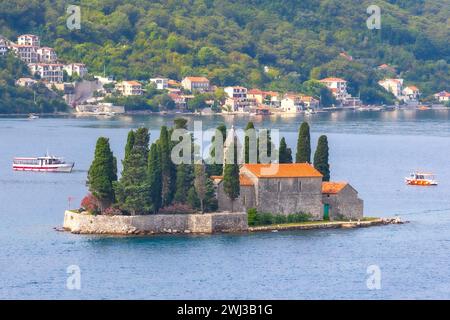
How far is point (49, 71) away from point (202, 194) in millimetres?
118352

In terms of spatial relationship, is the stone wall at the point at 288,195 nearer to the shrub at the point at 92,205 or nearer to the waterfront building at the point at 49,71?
the shrub at the point at 92,205

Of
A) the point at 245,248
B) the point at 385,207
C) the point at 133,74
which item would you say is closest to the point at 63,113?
the point at 133,74

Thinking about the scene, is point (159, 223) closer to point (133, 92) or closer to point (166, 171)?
point (166, 171)

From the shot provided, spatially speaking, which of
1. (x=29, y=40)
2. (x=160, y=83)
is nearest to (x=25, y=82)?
(x=29, y=40)

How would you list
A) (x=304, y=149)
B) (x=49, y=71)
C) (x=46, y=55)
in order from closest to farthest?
1. (x=304, y=149)
2. (x=49, y=71)
3. (x=46, y=55)

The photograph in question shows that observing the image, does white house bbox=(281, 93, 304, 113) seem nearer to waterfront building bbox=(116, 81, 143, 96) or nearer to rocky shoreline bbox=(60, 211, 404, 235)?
waterfront building bbox=(116, 81, 143, 96)

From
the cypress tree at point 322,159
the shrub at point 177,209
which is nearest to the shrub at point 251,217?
the shrub at point 177,209

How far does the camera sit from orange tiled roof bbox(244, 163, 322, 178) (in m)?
66.6

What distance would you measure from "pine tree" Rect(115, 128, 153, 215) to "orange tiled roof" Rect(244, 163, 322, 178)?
4.21 meters

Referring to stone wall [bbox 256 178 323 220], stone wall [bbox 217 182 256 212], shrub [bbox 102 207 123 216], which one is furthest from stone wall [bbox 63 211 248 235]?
stone wall [bbox 256 178 323 220]

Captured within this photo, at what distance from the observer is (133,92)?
7092 inches
